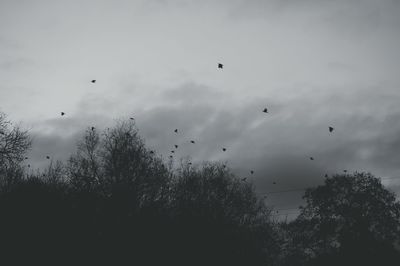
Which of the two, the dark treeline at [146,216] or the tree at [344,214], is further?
the tree at [344,214]

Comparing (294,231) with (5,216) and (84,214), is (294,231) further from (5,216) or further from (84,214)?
(5,216)

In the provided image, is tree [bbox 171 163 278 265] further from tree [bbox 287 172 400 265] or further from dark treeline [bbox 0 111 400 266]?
tree [bbox 287 172 400 265]

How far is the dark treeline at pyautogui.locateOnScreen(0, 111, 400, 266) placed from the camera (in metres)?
17.4

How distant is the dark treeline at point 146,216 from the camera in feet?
57.1

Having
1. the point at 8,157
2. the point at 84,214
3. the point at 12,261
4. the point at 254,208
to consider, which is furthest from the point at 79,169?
the point at 254,208

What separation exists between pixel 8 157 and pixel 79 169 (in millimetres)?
7220

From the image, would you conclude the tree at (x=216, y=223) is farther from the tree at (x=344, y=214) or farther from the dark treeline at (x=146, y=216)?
the tree at (x=344, y=214)

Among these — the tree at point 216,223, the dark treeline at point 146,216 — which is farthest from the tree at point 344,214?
the tree at point 216,223

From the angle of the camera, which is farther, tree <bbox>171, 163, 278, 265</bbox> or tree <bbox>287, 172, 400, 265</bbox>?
tree <bbox>287, 172, 400, 265</bbox>

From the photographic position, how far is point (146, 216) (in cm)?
2142

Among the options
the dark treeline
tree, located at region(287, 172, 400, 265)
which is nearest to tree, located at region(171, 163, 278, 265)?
the dark treeline

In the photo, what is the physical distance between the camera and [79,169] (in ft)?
94.7

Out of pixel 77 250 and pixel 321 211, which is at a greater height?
pixel 321 211

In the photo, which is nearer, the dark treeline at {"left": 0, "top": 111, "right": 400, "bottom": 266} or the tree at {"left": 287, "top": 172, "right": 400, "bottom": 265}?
the dark treeline at {"left": 0, "top": 111, "right": 400, "bottom": 266}
